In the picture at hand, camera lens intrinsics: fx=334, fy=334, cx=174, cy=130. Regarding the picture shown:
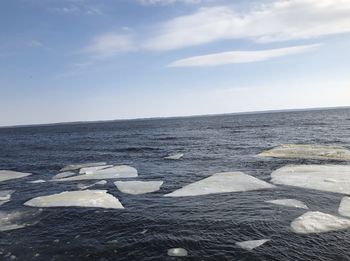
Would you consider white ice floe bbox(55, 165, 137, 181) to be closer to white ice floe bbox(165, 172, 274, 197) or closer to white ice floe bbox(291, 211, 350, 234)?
white ice floe bbox(165, 172, 274, 197)

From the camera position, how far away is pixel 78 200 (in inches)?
558

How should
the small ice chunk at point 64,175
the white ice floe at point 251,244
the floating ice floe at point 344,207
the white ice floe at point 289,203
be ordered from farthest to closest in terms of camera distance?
the small ice chunk at point 64,175 < the white ice floe at point 289,203 < the floating ice floe at point 344,207 < the white ice floe at point 251,244

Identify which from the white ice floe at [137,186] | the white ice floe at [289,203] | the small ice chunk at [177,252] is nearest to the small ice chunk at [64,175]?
the white ice floe at [137,186]

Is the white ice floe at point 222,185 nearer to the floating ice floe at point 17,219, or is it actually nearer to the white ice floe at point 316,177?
the white ice floe at point 316,177

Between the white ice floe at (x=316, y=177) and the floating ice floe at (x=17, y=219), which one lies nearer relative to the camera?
the floating ice floe at (x=17, y=219)

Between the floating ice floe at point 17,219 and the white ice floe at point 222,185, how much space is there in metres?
5.56

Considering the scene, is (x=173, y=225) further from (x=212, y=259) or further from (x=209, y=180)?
(x=209, y=180)

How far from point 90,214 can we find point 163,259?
4.89 m

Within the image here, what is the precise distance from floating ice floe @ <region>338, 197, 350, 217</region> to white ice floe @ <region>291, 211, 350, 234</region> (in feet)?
1.80

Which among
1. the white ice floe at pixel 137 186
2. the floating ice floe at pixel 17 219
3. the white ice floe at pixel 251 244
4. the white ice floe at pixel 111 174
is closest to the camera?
the white ice floe at pixel 251 244

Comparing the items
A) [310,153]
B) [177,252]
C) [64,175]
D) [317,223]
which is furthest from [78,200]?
[310,153]

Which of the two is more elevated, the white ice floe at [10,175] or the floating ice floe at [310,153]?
the white ice floe at [10,175]

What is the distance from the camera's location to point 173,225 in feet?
36.0

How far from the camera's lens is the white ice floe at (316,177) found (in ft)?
48.2
